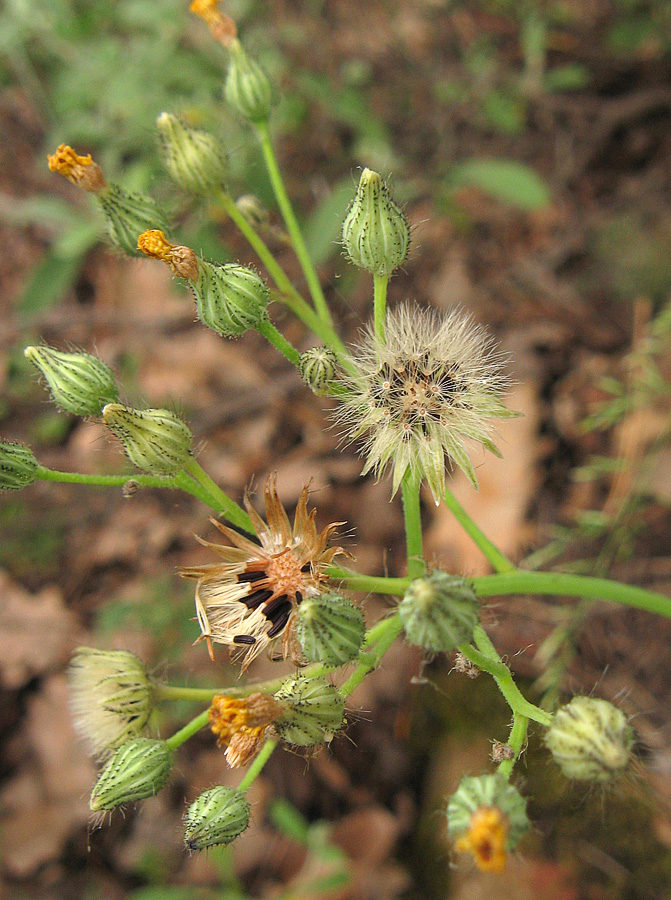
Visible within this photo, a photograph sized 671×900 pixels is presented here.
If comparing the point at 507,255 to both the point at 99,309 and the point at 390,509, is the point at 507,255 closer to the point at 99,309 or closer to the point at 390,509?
the point at 390,509

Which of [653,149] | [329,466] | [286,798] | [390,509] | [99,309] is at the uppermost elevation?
[653,149]

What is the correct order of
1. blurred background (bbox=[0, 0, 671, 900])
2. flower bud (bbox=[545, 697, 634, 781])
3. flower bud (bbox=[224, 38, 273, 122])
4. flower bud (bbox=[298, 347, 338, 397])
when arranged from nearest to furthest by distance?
flower bud (bbox=[545, 697, 634, 781])
flower bud (bbox=[298, 347, 338, 397])
flower bud (bbox=[224, 38, 273, 122])
blurred background (bbox=[0, 0, 671, 900])

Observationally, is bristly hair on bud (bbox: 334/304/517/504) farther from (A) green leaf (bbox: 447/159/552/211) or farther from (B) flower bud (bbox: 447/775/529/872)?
(A) green leaf (bbox: 447/159/552/211)

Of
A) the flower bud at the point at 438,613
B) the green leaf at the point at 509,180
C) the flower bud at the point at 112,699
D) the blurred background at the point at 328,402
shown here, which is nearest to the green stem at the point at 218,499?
the flower bud at the point at 112,699

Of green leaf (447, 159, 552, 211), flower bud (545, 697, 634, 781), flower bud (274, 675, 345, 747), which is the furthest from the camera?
green leaf (447, 159, 552, 211)

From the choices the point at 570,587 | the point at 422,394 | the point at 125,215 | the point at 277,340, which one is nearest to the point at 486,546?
the point at 570,587

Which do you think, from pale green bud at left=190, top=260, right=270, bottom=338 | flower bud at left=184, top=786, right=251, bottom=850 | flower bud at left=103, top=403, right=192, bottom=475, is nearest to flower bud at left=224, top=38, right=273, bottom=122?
pale green bud at left=190, top=260, right=270, bottom=338

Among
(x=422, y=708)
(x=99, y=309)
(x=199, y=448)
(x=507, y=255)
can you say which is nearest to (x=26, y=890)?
(x=422, y=708)
